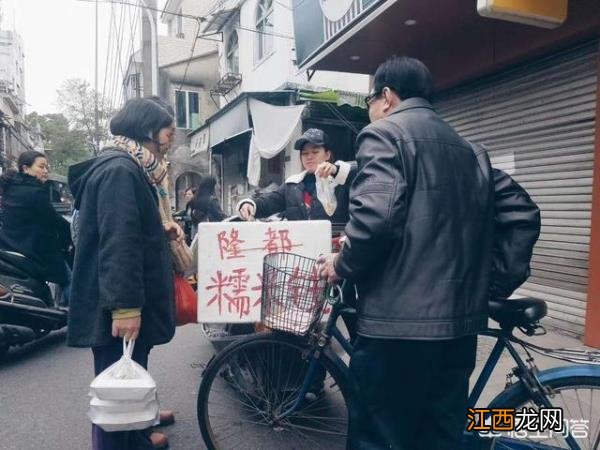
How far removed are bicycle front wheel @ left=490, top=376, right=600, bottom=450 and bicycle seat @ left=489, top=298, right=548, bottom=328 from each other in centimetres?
29

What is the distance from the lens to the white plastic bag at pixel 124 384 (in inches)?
75.0

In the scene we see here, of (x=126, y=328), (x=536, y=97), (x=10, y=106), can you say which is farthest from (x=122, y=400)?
(x=10, y=106)

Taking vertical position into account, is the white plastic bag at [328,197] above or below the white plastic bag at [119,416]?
above

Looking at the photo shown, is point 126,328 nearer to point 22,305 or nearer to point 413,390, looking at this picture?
point 413,390

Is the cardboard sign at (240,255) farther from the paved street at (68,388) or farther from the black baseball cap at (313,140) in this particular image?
the black baseball cap at (313,140)

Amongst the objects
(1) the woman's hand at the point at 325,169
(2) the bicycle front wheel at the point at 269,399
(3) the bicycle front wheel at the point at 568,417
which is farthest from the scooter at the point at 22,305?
(3) the bicycle front wheel at the point at 568,417

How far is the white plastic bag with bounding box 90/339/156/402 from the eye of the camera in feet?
6.25

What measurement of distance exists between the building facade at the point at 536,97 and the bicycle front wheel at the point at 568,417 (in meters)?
2.46

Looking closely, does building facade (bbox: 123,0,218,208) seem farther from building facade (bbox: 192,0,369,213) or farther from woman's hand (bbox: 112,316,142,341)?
woman's hand (bbox: 112,316,142,341)

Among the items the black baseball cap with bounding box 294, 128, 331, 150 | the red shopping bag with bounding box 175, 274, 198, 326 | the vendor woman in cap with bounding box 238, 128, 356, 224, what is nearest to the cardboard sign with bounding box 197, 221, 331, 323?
the red shopping bag with bounding box 175, 274, 198, 326

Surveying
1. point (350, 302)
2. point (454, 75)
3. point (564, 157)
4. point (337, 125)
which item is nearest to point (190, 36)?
point (337, 125)

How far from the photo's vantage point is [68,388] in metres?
3.73

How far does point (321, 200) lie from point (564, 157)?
10.0ft

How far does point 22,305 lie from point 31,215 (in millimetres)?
924
